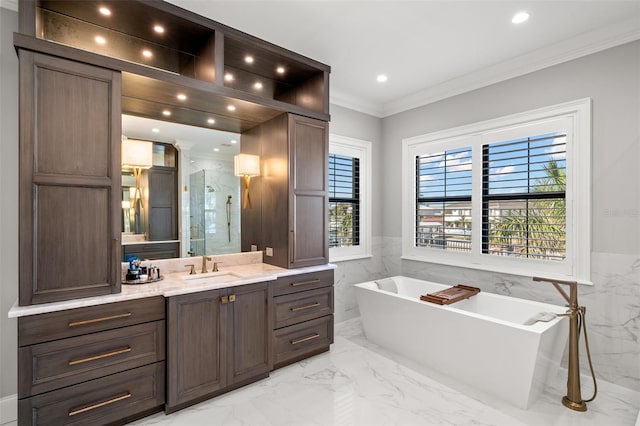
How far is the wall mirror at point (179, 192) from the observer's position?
2.55 meters

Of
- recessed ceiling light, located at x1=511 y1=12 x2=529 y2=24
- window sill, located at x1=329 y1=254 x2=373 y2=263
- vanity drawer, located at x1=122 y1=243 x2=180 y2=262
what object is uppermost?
recessed ceiling light, located at x1=511 y1=12 x2=529 y2=24

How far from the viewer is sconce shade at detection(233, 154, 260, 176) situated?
309 cm

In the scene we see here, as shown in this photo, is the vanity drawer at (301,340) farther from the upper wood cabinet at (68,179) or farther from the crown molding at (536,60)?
the crown molding at (536,60)

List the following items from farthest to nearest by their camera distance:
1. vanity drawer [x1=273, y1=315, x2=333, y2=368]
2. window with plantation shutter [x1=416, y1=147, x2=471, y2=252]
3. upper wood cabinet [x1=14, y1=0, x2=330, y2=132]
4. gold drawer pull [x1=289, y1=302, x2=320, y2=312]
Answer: window with plantation shutter [x1=416, y1=147, x2=471, y2=252] → gold drawer pull [x1=289, y1=302, x2=320, y2=312] → vanity drawer [x1=273, y1=315, x2=333, y2=368] → upper wood cabinet [x1=14, y1=0, x2=330, y2=132]

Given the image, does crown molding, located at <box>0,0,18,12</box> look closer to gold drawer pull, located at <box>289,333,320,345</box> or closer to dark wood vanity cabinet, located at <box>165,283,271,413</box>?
dark wood vanity cabinet, located at <box>165,283,271,413</box>

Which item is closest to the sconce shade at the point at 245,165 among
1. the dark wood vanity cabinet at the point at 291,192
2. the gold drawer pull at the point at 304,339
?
the dark wood vanity cabinet at the point at 291,192

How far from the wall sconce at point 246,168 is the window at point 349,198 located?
1.09 m

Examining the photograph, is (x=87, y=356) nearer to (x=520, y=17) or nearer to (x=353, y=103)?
(x=353, y=103)

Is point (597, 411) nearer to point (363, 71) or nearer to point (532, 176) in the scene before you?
point (532, 176)

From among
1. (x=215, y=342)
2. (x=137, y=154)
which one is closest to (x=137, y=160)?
(x=137, y=154)

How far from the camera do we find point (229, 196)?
314 cm

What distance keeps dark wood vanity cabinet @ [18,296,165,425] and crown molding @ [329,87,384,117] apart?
2.99 m

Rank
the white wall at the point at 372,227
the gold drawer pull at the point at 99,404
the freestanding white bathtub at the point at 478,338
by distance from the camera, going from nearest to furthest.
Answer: the gold drawer pull at the point at 99,404, the freestanding white bathtub at the point at 478,338, the white wall at the point at 372,227

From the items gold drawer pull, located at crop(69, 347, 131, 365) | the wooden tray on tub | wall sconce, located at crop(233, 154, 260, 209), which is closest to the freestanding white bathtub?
the wooden tray on tub
